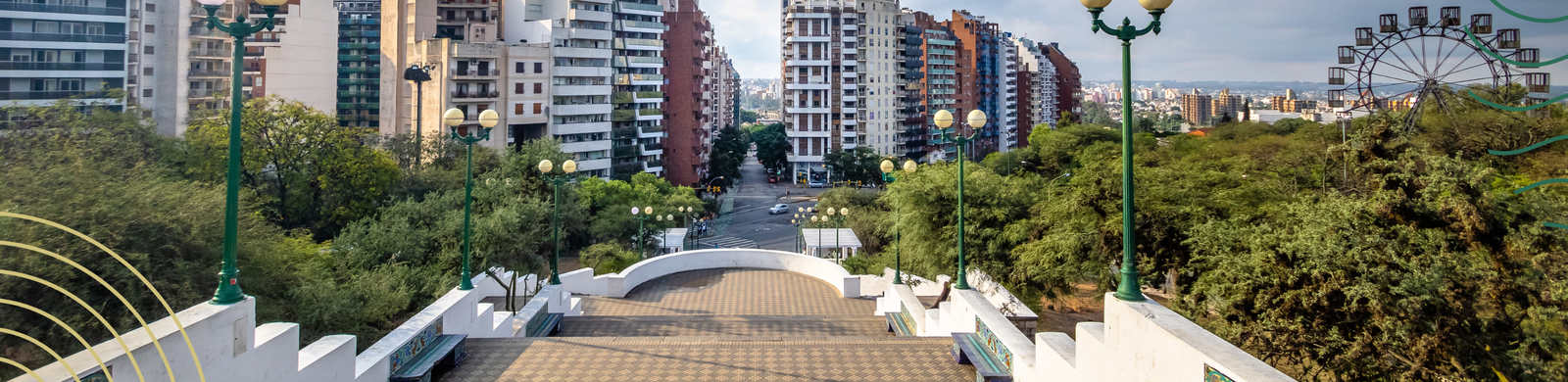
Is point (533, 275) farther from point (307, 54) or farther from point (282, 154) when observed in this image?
point (307, 54)

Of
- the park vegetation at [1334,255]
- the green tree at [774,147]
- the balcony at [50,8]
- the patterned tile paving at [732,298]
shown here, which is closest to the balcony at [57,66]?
the balcony at [50,8]

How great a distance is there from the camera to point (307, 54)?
218 ft

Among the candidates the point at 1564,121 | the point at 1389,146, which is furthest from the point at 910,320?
the point at 1564,121

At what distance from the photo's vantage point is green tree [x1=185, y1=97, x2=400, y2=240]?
32969 mm

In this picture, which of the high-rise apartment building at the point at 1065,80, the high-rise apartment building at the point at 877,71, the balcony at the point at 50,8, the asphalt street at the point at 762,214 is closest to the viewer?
the balcony at the point at 50,8

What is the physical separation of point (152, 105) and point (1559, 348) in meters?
67.9

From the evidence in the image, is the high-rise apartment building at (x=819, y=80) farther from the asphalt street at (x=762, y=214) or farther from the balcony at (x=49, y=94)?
the balcony at (x=49, y=94)

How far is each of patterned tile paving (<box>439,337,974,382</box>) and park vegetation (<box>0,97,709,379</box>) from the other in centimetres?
606

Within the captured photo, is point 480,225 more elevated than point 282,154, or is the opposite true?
point 282,154

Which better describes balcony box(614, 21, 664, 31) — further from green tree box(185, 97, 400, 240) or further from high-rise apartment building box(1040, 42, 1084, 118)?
high-rise apartment building box(1040, 42, 1084, 118)

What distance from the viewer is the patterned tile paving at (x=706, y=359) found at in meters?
9.02

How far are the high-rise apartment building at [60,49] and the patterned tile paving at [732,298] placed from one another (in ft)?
133

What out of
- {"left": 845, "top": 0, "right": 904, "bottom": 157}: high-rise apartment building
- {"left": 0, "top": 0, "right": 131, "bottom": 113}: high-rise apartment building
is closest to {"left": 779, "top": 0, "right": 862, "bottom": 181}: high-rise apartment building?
{"left": 845, "top": 0, "right": 904, "bottom": 157}: high-rise apartment building

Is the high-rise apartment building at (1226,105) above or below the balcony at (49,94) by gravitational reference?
above
